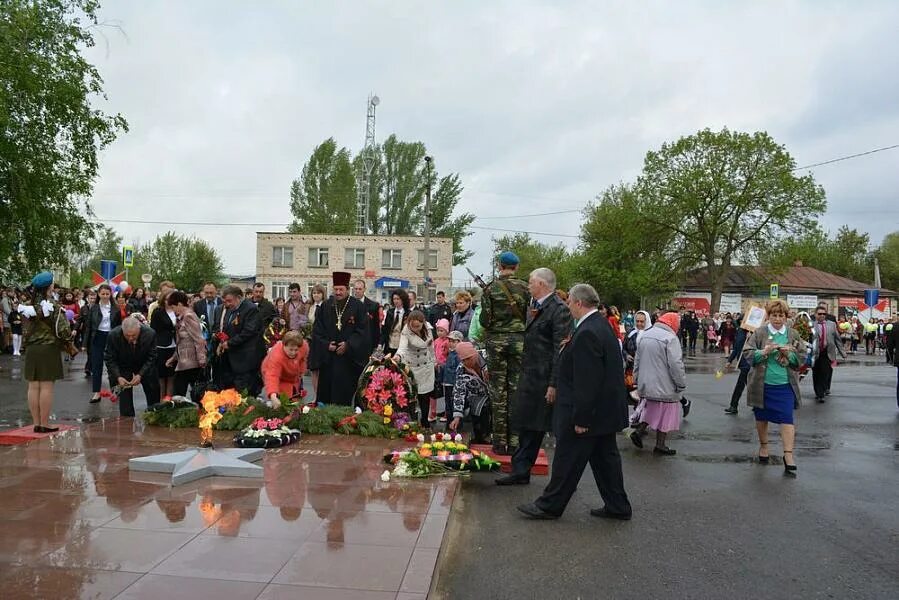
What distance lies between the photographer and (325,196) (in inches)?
2450

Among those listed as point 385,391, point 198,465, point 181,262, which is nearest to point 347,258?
point 181,262

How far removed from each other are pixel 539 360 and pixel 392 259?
54206 mm

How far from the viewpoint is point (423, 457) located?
6.70 meters

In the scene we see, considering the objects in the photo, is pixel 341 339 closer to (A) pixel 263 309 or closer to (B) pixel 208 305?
(A) pixel 263 309

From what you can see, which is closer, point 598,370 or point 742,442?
point 598,370

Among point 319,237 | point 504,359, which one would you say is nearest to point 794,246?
point 319,237

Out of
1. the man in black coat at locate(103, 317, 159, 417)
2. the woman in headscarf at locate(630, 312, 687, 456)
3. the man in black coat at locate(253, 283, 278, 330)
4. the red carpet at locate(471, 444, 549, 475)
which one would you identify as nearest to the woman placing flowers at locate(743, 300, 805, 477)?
the woman in headscarf at locate(630, 312, 687, 456)

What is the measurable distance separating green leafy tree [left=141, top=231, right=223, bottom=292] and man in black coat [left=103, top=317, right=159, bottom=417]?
2093 inches

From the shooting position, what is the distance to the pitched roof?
53.9 m

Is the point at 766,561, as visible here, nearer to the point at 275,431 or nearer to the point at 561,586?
the point at 561,586

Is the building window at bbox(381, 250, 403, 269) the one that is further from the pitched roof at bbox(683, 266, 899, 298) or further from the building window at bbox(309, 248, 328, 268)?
the pitched roof at bbox(683, 266, 899, 298)

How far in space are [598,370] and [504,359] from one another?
1889 mm

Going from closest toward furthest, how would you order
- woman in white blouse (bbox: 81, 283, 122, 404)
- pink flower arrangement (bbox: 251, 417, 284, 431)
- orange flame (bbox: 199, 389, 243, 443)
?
orange flame (bbox: 199, 389, 243, 443) < pink flower arrangement (bbox: 251, 417, 284, 431) < woman in white blouse (bbox: 81, 283, 122, 404)

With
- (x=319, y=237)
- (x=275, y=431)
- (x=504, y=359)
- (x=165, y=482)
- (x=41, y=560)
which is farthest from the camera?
(x=319, y=237)
